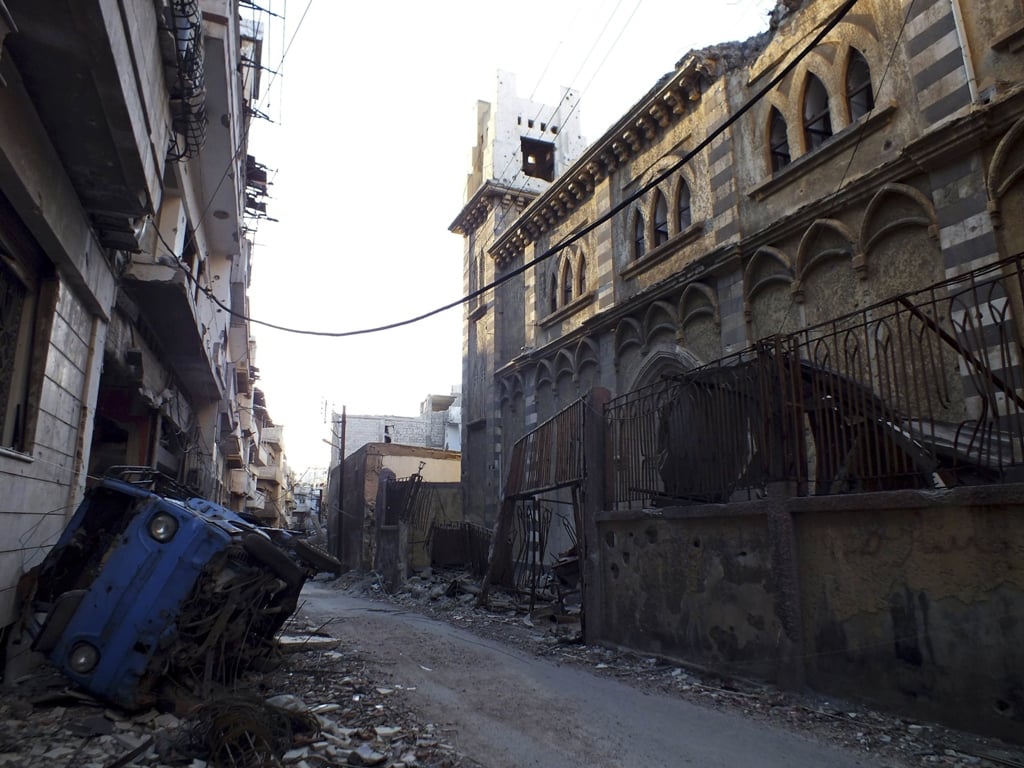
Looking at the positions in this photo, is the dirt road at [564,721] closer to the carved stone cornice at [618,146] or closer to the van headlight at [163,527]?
the van headlight at [163,527]

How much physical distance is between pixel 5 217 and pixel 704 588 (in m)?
6.73

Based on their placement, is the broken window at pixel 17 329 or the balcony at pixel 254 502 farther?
the balcony at pixel 254 502

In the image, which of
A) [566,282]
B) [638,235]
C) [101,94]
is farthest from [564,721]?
[566,282]

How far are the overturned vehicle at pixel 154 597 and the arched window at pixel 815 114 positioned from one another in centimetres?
985

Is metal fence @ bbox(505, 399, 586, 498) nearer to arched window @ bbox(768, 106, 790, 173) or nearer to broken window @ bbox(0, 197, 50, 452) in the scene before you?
arched window @ bbox(768, 106, 790, 173)

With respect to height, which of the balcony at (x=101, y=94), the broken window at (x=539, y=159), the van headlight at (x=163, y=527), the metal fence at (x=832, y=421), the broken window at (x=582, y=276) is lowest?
the van headlight at (x=163, y=527)

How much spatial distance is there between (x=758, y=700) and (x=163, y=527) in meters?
4.61

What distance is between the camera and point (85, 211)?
691cm

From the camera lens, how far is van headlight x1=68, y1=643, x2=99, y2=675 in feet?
14.2

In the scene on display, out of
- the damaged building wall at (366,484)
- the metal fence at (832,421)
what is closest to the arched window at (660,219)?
the metal fence at (832,421)

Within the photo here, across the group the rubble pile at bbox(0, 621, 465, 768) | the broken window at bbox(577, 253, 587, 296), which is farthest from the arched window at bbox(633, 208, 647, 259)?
the rubble pile at bbox(0, 621, 465, 768)

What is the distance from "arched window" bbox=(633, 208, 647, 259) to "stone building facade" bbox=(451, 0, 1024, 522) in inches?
1.2

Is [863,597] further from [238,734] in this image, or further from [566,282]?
[566,282]

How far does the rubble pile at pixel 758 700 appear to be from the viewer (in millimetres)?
4020
